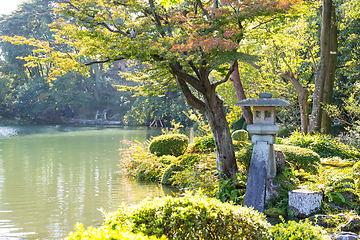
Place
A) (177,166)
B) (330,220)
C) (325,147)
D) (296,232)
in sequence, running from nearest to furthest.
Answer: (296,232), (330,220), (177,166), (325,147)

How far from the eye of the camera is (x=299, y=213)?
544 centimetres

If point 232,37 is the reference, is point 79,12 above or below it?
above

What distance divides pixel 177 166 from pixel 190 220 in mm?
6021

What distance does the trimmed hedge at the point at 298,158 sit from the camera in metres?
6.86

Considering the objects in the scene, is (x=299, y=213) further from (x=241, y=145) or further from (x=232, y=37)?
(x=241, y=145)

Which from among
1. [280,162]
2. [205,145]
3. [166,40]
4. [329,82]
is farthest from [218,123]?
[329,82]

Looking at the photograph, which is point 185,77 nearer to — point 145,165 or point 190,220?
point 145,165

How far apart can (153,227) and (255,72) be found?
599 inches

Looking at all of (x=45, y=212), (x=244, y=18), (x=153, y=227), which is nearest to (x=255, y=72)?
(x=244, y=18)

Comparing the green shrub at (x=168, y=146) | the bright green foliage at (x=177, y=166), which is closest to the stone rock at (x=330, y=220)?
the bright green foliage at (x=177, y=166)

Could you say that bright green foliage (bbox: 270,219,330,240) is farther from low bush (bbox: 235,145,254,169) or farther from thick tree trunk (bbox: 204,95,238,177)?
thick tree trunk (bbox: 204,95,238,177)

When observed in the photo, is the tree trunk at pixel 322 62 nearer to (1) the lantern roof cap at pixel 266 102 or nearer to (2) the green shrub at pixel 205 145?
(2) the green shrub at pixel 205 145

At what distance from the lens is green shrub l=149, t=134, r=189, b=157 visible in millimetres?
10406

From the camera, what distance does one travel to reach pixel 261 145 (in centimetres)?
566
